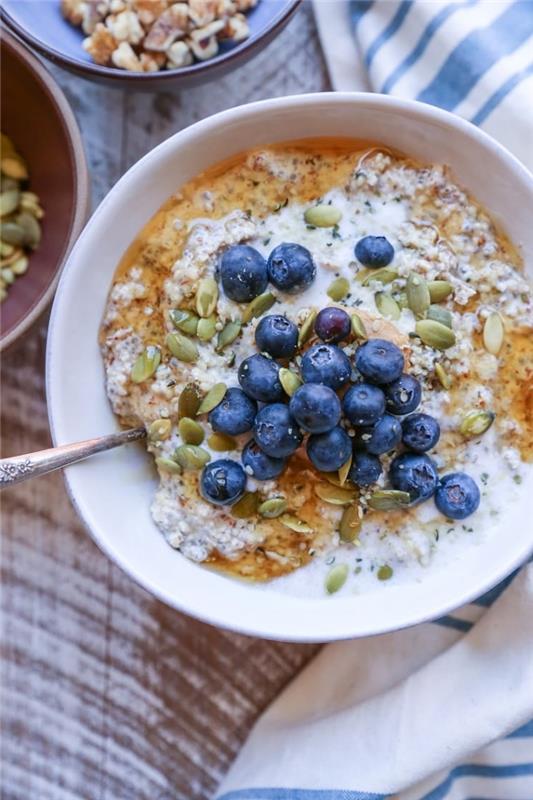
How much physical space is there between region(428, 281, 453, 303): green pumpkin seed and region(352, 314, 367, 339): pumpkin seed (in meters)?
0.13

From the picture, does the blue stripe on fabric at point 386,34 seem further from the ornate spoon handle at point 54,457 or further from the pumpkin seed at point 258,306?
the ornate spoon handle at point 54,457

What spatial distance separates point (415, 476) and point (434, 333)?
0.22 m

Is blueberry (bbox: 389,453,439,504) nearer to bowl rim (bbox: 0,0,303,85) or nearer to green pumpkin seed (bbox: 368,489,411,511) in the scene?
green pumpkin seed (bbox: 368,489,411,511)

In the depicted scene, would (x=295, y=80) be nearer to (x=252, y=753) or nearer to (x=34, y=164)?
(x=34, y=164)

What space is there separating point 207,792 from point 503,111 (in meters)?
1.41

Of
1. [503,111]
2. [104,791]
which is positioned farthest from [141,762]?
[503,111]

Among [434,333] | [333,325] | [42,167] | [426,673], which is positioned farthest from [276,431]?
[42,167]

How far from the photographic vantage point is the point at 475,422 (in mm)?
1449

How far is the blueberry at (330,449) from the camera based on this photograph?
A: 4.44ft

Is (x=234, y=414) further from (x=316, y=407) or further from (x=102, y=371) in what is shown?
(x=102, y=371)

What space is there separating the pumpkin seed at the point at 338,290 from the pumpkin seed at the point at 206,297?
0.58ft

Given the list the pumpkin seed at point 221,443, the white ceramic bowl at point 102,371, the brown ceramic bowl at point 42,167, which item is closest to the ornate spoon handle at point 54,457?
the white ceramic bowl at point 102,371

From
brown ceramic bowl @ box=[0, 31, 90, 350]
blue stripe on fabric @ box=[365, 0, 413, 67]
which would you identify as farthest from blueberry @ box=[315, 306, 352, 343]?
blue stripe on fabric @ box=[365, 0, 413, 67]

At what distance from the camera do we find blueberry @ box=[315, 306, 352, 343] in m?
1.37
